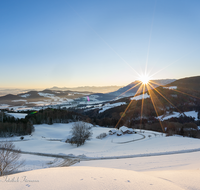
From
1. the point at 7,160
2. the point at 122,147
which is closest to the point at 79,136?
the point at 122,147

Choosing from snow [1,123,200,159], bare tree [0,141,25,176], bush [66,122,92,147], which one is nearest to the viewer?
bare tree [0,141,25,176]

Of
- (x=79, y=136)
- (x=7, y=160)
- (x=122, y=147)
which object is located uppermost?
(x=7, y=160)

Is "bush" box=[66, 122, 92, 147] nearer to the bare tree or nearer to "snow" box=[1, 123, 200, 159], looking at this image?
"snow" box=[1, 123, 200, 159]

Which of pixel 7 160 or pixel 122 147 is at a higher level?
pixel 7 160

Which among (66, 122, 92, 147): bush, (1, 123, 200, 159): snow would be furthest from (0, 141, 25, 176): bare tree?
(66, 122, 92, 147): bush

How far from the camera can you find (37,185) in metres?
6.45

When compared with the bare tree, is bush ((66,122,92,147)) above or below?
below

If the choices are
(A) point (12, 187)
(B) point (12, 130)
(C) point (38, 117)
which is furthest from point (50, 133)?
(A) point (12, 187)

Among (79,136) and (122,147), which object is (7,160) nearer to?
(79,136)

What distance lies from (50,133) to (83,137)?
121 ft

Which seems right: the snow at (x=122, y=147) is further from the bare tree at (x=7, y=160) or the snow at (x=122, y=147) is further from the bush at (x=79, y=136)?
the bare tree at (x=7, y=160)

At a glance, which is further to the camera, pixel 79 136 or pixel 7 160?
pixel 79 136

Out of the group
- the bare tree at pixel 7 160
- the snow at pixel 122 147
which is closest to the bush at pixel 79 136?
the snow at pixel 122 147

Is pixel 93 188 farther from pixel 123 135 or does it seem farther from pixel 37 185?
pixel 123 135
